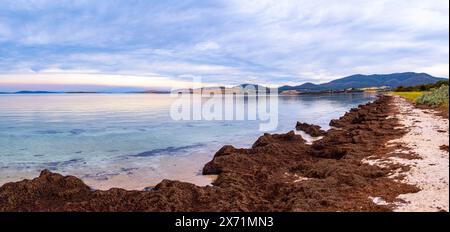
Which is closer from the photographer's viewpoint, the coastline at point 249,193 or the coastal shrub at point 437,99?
the coastline at point 249,193

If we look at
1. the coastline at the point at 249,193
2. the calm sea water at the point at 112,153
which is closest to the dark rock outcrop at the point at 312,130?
the calm sea water at the point at 112,153

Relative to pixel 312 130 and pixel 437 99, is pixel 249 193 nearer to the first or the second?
pixel 312 130

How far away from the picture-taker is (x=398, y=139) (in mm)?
18438

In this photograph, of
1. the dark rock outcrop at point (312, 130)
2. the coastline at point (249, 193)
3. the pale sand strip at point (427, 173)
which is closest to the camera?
the pale sand strip at point (427, 173)


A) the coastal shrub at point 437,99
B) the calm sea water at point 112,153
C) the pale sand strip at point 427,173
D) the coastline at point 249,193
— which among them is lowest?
the calm sea water at point 112,153

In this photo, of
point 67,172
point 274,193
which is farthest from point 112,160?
point 274,193

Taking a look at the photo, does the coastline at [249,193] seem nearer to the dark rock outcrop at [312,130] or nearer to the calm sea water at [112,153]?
the calm sea water at [112,153]

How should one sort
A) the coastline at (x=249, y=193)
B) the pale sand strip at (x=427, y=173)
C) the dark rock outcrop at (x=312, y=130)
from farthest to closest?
the dark rock outcrop at (x=312, y=130), the coastline at (x=249, y=193), the pale sand strip at (x=427, y=173)

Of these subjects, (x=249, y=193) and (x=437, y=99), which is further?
(x=437, y=99)

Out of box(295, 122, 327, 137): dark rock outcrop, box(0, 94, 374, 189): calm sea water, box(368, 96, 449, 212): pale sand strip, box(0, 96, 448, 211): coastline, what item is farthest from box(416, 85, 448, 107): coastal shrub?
box(0, 96, 448, 211): coastline

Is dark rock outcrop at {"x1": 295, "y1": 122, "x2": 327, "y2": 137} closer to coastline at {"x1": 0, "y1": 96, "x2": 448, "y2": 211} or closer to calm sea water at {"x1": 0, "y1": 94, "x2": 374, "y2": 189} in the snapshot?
calm sea water at {"x1": 0, "y1": 94, "x2": 374, "y2": 189}

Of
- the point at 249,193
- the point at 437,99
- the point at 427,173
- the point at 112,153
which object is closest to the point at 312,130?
the point at 112,153
